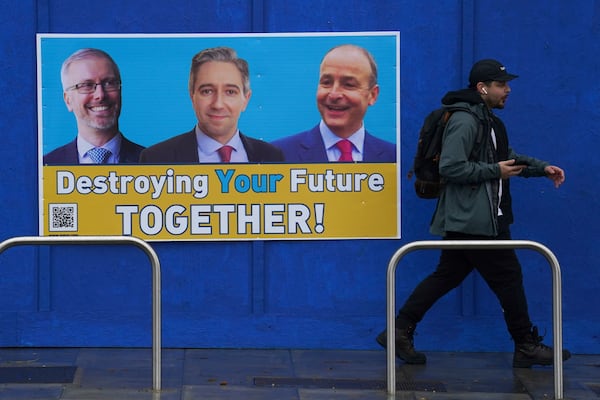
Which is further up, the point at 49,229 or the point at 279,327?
the point at 49,229

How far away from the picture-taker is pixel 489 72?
7695mm

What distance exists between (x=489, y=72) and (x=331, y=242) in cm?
159

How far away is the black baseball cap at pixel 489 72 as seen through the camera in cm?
770

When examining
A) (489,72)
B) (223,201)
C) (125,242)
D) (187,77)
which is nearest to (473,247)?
(489,72)

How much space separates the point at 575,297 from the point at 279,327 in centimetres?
205

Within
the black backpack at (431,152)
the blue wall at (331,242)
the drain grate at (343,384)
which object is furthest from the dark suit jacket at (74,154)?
the black backpack at (431,152)

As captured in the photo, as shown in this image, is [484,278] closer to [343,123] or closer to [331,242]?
[331,242]

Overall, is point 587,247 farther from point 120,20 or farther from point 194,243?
point 120,20

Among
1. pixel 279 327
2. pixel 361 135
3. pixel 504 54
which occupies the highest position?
pixel 504 54

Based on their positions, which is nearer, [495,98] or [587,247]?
[495,98]

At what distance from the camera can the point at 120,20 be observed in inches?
320

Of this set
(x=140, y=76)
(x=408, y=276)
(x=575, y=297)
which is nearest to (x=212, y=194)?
(x=140, y=76)

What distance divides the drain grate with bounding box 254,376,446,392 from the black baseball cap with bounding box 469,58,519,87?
1.95 m

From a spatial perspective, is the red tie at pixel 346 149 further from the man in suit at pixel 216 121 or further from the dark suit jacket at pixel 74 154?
the dark suit jacket at pixel 74 154
